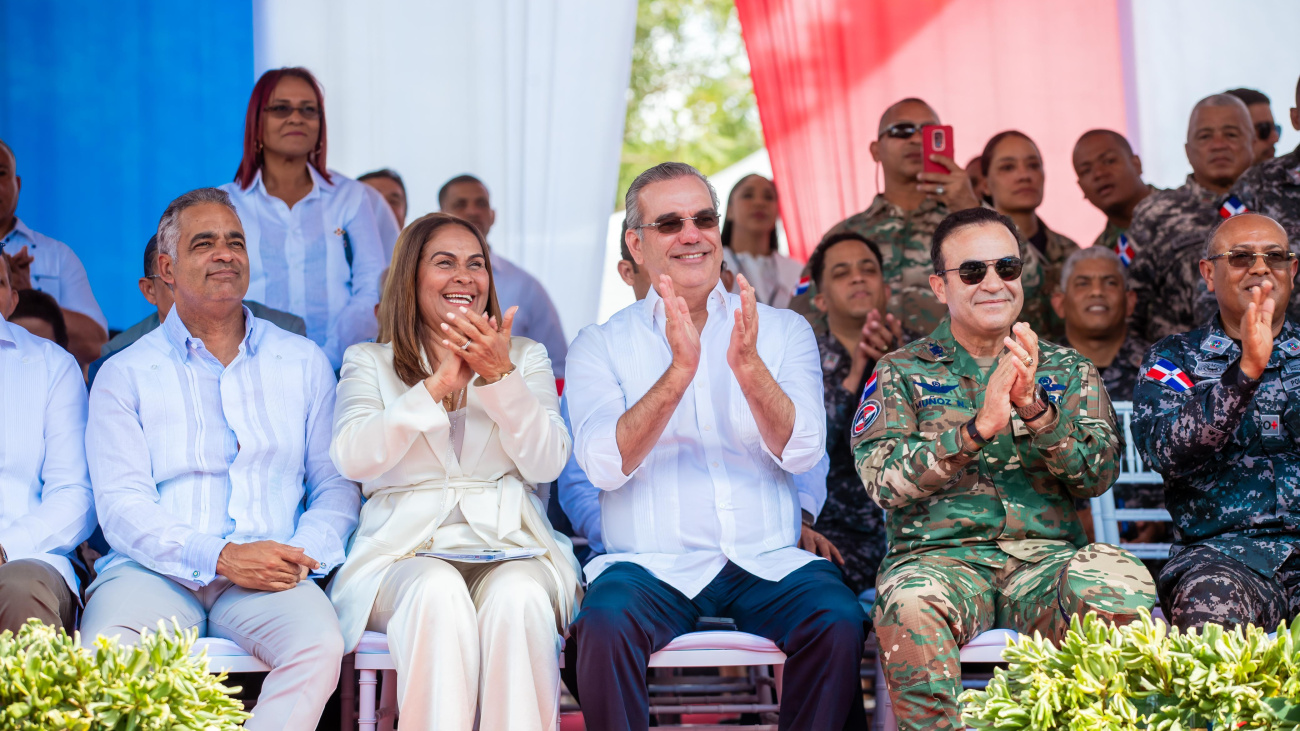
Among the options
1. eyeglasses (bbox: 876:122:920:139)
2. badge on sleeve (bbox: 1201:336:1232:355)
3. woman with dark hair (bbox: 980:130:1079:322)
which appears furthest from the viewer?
woman with dark hair (bbox: 980:130:1079:322)

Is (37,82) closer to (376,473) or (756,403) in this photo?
(376,473)

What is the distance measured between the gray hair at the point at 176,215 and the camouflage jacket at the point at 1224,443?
2539 millimetres

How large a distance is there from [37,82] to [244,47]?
2.68 ft

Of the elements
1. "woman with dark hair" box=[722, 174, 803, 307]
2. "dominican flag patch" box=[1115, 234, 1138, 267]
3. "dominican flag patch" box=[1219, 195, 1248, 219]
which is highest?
"woman with dark hair" box=[722, 174, 803, 307]

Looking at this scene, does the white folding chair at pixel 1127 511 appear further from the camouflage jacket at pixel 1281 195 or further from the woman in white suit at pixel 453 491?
the woman in white suit at pixel 453 491

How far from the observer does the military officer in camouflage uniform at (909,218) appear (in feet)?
15.5

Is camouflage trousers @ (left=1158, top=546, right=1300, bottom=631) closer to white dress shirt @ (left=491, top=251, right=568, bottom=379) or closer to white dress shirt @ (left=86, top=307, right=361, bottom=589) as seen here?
white dress shirt @ (left=86, top=307, right=361, bottom=589)

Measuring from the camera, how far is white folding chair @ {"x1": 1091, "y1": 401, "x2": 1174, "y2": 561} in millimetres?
3752

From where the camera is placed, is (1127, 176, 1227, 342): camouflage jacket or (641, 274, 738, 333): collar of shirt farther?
(1127, 176, 1227, 342): camouflage jacket

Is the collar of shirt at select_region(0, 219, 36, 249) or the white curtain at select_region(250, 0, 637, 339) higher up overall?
the white curtain at select_region(250, 0, 637, 339)

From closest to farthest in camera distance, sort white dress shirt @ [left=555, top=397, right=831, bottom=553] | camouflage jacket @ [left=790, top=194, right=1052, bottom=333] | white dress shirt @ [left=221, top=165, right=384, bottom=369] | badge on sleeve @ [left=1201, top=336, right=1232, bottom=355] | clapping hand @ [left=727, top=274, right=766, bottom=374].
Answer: clapping hand @ [left=727, top=274, right=766, bottom=374], badge on sleeve @ [left=1201, top=336, right=1232, bottom=355], white dress shirt @ [left=555, top=397, right=831, bottom=553], white dress shirt @ [left=221, top=165, right=384, bottom=369], camouflage jacket @ [left=790, top=194, right=1052, bottom=333]

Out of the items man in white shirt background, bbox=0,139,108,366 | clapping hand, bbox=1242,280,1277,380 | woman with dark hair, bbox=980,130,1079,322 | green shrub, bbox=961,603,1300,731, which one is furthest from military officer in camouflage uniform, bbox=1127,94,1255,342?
man in white shirt background, bbox=0,139,108,366

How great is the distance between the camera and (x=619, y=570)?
10.4ft

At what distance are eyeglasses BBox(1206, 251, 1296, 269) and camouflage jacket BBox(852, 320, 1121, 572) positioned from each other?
0.46 m
